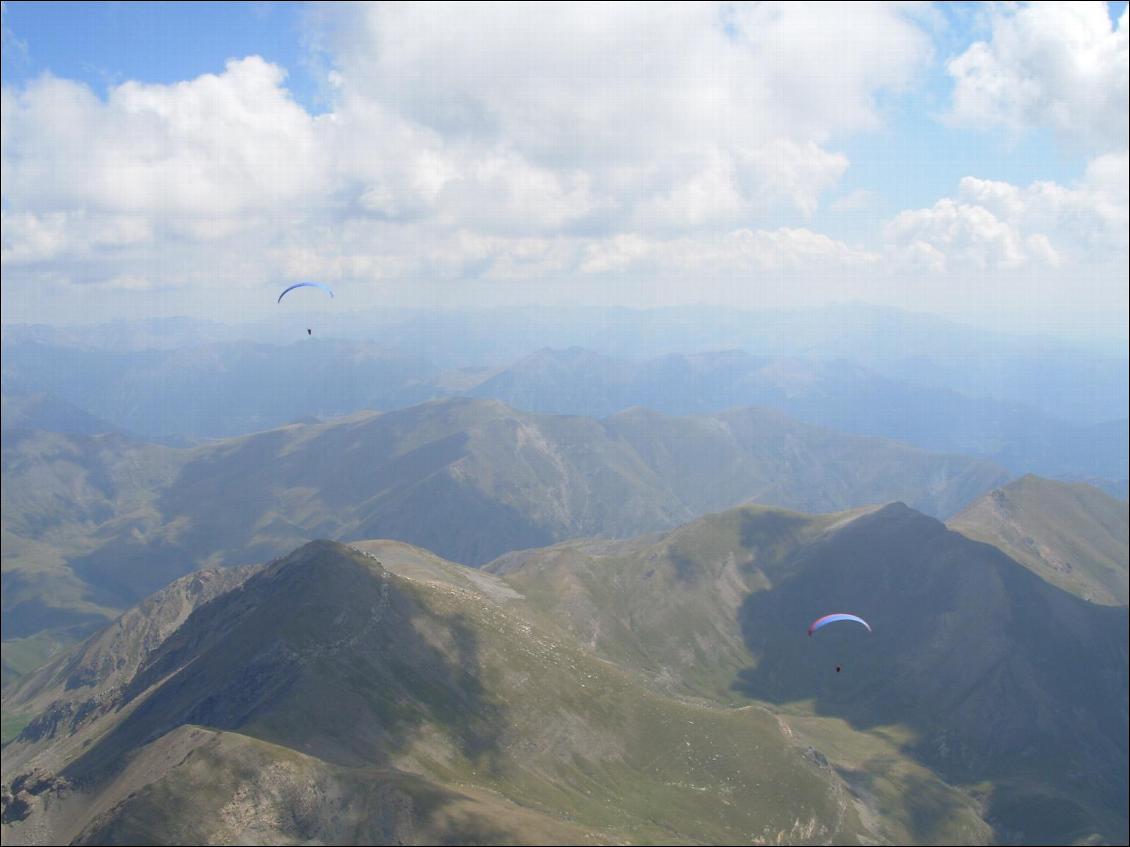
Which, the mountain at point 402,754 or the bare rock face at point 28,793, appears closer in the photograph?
the mountain at point 402,754

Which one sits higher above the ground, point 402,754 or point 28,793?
point 402,754

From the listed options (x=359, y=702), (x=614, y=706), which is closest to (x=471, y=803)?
(x=359, y=702)

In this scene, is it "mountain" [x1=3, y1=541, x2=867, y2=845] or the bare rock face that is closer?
"mountain" [x1=3, y1=541, x2=867, y2=845]

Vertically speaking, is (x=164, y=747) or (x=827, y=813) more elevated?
(x=164, y=747)

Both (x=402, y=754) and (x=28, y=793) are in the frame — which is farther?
(x=402, y=754)

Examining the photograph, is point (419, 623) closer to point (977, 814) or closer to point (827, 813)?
point (827, 813)

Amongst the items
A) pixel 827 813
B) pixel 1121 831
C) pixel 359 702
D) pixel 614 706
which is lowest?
pixel 1121 831

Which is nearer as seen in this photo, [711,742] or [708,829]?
[708,829]

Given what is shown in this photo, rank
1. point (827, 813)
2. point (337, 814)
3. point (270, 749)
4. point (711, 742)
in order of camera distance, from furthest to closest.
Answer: point (711, 742), point (827, 813), point (270, 749), point (337, 814)
